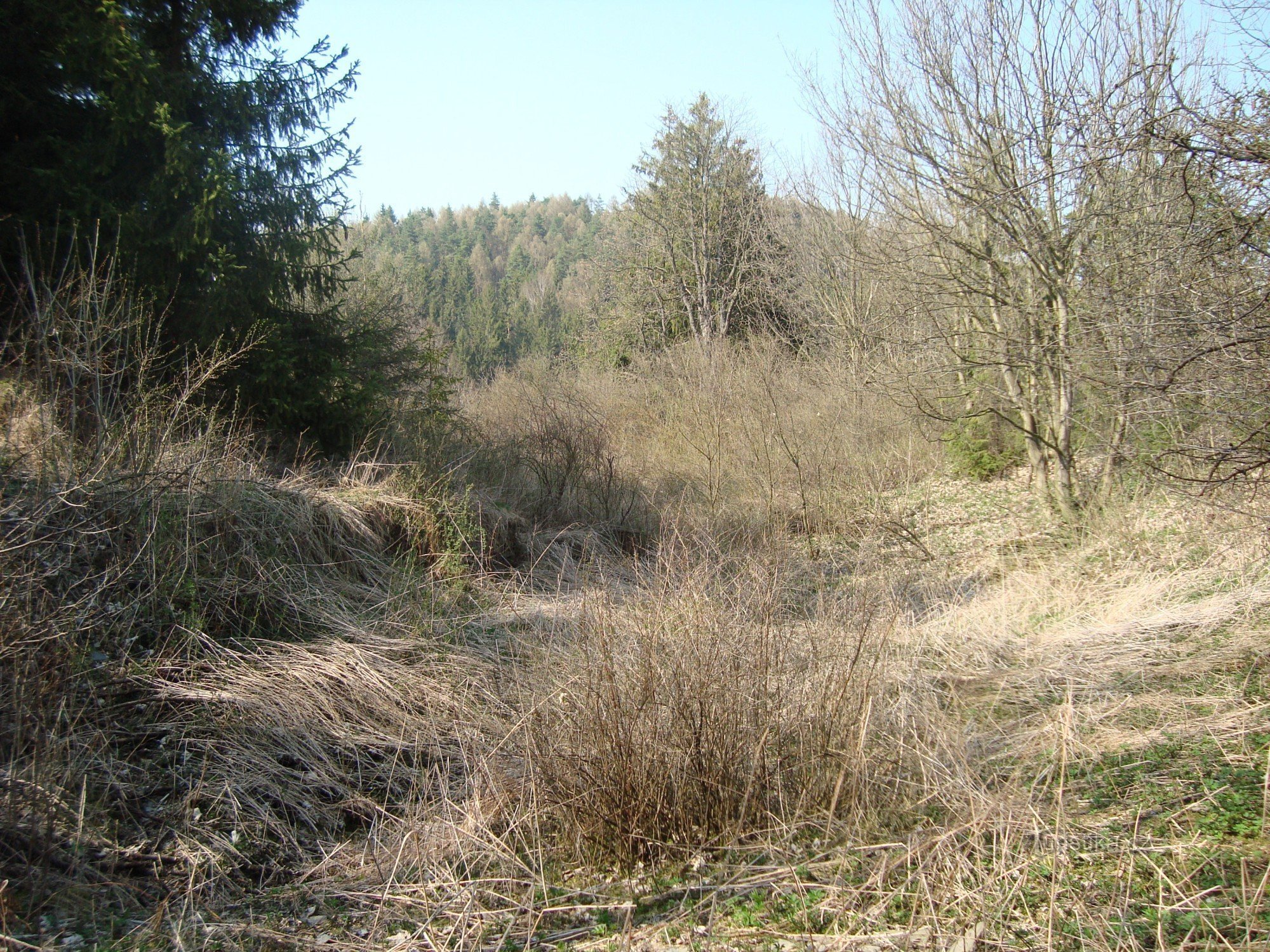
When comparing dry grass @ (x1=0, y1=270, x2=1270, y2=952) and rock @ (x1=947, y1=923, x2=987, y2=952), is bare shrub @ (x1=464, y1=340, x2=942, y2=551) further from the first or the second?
rock @ (x1=947, y1=923, x2=987, y2=952)

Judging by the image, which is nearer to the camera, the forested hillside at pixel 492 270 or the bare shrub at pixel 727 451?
the bare shrub at pixel 727 451

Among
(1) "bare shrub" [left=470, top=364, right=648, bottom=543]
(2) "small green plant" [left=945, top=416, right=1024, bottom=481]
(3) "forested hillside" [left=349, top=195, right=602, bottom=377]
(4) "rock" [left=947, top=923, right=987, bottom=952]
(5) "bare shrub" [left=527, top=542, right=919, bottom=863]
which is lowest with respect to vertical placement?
(4) "rock" [left=947, top=923, right=987, bottom=952]

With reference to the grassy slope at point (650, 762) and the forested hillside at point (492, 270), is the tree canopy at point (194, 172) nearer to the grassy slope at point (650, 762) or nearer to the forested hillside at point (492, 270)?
the grassy slope at point (650, 762)

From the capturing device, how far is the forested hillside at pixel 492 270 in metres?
→ 32.0

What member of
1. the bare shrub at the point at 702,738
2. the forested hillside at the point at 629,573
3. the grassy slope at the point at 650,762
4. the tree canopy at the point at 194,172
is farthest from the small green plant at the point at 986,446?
the bare shrub at the point at 702,738

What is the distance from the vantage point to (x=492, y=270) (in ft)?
197

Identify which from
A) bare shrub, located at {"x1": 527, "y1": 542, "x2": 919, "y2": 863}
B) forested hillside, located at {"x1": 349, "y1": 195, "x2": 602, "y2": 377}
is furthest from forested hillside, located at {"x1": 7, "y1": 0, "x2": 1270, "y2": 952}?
forested hillside, located at {"x1": 349, "y1": 195, "x2": 602, "y2": 377}

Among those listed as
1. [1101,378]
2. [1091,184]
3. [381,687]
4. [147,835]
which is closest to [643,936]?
[147,835]

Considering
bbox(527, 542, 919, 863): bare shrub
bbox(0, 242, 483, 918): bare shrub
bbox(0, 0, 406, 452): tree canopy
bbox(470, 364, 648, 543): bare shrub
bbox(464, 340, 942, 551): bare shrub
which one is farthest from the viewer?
bbox(464, 340, 942, 551): bare shrub

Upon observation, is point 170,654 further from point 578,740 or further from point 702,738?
point 702,738

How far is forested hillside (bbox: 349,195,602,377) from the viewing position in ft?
105

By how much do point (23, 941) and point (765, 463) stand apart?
941 centimetres

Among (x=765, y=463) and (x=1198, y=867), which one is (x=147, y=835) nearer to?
(x=1198, y=867)

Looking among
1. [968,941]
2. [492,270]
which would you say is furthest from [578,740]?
[492,270]
